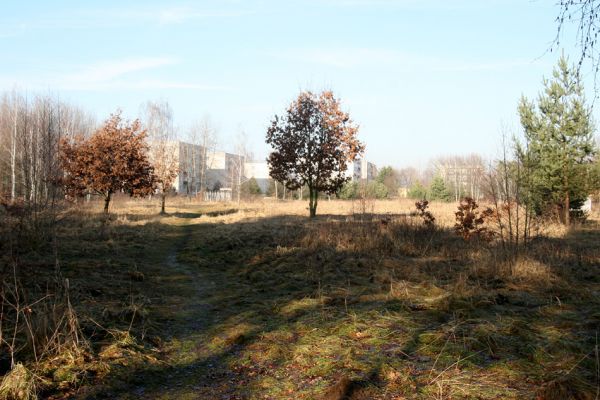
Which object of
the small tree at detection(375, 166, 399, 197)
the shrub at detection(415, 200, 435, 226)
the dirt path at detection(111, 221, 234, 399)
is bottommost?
the dirt path at detection(111, 221, 234, 399)

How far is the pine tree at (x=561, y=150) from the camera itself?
1692 cm

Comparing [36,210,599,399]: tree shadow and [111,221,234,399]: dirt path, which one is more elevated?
[36,210,599,399]: tree shadow

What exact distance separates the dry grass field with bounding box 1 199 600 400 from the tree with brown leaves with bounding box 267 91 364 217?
10250 mm

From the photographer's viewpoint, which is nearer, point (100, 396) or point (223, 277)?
point (100, 396)

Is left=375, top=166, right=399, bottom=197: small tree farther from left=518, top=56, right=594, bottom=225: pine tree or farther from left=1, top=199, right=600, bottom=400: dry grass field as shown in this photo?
left=1, top=199, right=600, bottom=400: dry grass field

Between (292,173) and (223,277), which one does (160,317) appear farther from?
(292,173)

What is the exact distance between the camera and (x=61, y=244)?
10656 mm

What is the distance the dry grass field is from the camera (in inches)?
138

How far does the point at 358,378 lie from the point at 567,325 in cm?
233

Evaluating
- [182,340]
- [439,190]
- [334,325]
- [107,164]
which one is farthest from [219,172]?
[334,325]

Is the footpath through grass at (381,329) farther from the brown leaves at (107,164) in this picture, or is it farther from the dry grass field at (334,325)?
the brown leaves at (107,164)

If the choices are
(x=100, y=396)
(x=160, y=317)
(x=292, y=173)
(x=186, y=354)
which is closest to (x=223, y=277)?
(x=160, y=317)

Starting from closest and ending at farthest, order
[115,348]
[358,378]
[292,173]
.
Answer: [358,378] < [115,348] < [292,173]

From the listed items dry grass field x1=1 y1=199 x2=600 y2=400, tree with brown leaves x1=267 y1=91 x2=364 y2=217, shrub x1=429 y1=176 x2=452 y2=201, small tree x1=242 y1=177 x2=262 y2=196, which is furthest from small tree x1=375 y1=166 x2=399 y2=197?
dry grass field x1=1 y1=199 x2=600 y2=400
